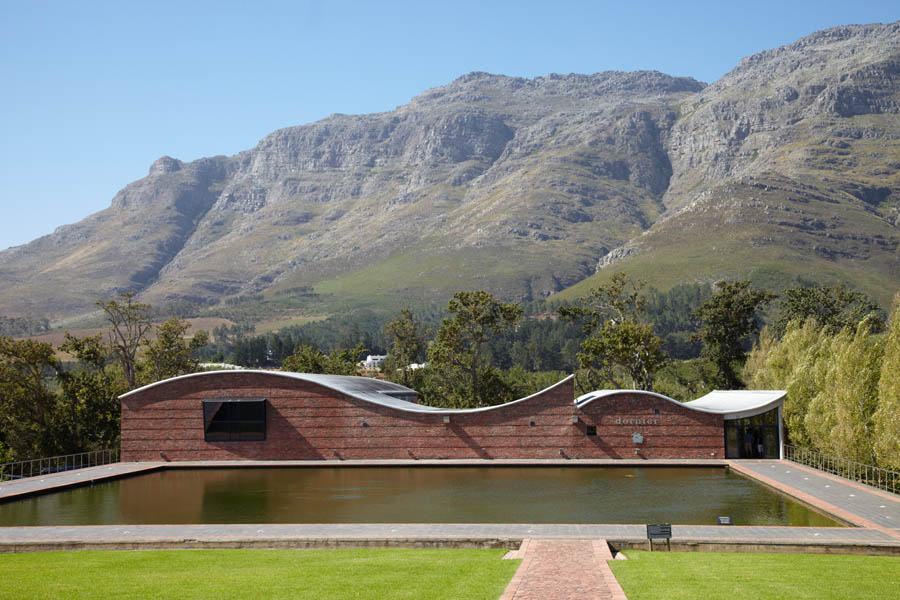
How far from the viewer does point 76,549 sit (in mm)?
18344

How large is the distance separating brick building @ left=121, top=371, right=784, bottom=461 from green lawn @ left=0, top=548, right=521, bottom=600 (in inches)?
723

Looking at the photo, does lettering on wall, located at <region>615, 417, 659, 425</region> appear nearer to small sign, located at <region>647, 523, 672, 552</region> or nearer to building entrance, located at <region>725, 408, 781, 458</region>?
building entrance, located at <region>725, 408, 781, 458</region>

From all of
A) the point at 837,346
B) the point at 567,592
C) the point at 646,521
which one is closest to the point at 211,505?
the point at 646,521

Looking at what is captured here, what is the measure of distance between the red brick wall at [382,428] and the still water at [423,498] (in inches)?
68.8

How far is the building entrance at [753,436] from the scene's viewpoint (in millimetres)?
35375

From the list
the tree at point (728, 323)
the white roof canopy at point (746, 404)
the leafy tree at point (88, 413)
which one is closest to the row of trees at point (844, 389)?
the white roof canopy at point (746, 404)

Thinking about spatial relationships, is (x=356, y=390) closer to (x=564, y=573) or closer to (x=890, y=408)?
(x=890, y=408)

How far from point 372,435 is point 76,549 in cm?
1844

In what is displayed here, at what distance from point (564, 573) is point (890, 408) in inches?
632

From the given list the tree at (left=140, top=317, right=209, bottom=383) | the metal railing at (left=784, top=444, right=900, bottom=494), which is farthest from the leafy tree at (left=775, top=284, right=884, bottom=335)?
the tree at (left=140, top=317, right=209, bottom=383)

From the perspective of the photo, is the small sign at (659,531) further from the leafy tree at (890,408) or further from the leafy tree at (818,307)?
the leafy tree at (818,307)

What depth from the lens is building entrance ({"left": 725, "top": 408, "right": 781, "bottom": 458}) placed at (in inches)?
1393

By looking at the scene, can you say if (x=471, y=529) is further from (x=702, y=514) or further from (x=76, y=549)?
(x=76, y=549)

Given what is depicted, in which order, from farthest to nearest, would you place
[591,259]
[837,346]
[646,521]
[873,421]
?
[591,259] → [837,346] → [873,421] → [646,521]
